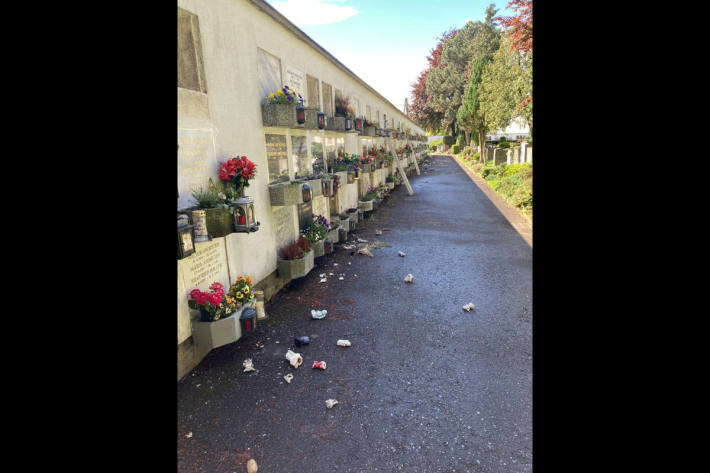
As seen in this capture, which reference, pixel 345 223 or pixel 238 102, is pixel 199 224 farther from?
pixel 345 223

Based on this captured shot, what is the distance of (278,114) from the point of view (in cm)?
628

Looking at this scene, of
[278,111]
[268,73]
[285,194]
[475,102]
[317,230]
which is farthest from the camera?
[475,102]

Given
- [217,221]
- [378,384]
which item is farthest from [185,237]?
[378,384]

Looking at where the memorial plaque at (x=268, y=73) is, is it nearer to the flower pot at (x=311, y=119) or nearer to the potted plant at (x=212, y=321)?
the flower pot at (x=311, y=119)

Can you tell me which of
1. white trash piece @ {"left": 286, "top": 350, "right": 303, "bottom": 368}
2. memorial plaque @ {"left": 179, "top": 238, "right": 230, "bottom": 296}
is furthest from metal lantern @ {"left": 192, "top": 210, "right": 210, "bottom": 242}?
white trash piece @ {"left": 286, "top": 350, "right": 303, "bottom": 368}

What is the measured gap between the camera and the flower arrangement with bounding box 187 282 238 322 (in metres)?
4.41

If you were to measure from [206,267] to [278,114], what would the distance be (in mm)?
2865

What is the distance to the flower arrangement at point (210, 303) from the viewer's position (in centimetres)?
441

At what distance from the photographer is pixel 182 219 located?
389cm

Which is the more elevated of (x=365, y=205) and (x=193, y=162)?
(x=193, y=162)

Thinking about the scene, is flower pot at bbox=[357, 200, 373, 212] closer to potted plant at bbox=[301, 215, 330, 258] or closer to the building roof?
the building roof

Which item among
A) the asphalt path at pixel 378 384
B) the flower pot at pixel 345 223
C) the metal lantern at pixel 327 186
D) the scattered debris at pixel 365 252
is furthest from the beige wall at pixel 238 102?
the flower pot at pixel 345 223
